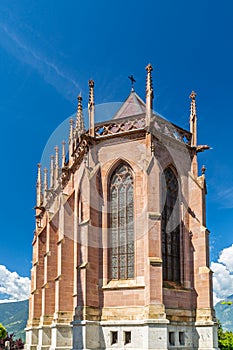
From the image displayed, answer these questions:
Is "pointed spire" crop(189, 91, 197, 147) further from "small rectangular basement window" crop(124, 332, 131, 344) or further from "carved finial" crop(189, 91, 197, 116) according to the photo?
"small rectangular basement window" crop(124, 332, 131, 344)

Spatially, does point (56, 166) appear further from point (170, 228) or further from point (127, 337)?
point (127, 337)

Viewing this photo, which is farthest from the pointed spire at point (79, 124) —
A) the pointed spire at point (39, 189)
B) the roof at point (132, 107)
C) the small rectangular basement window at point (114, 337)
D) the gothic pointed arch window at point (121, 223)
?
the small rectangular basement window at point (114, 337)

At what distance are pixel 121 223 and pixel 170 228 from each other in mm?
3128

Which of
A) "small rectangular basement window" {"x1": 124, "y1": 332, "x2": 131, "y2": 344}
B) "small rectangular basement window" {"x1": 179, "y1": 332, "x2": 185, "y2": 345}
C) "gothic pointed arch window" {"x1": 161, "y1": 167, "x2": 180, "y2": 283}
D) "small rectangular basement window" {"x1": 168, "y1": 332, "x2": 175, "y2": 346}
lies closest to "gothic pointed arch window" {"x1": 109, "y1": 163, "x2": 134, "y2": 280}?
"gothic pointed arch window" {"x1": 161, "y1": 167, "x2": 180, "y2": 283}

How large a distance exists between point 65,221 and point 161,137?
30.2ft

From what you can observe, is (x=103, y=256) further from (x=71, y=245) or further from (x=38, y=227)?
(x=38, y=227)

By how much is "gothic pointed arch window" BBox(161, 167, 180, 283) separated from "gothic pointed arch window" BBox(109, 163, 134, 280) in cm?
208

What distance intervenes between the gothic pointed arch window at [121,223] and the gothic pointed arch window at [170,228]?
208cm

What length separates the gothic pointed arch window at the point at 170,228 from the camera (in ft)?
100

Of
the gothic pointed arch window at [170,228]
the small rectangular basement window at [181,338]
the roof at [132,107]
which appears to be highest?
the roof at [132,107]

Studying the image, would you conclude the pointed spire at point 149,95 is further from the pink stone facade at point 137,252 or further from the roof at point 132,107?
the roof at point 132,107

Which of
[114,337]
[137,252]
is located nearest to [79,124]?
[137,252]

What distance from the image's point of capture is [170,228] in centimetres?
3122

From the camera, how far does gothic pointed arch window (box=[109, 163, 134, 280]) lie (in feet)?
98.7
